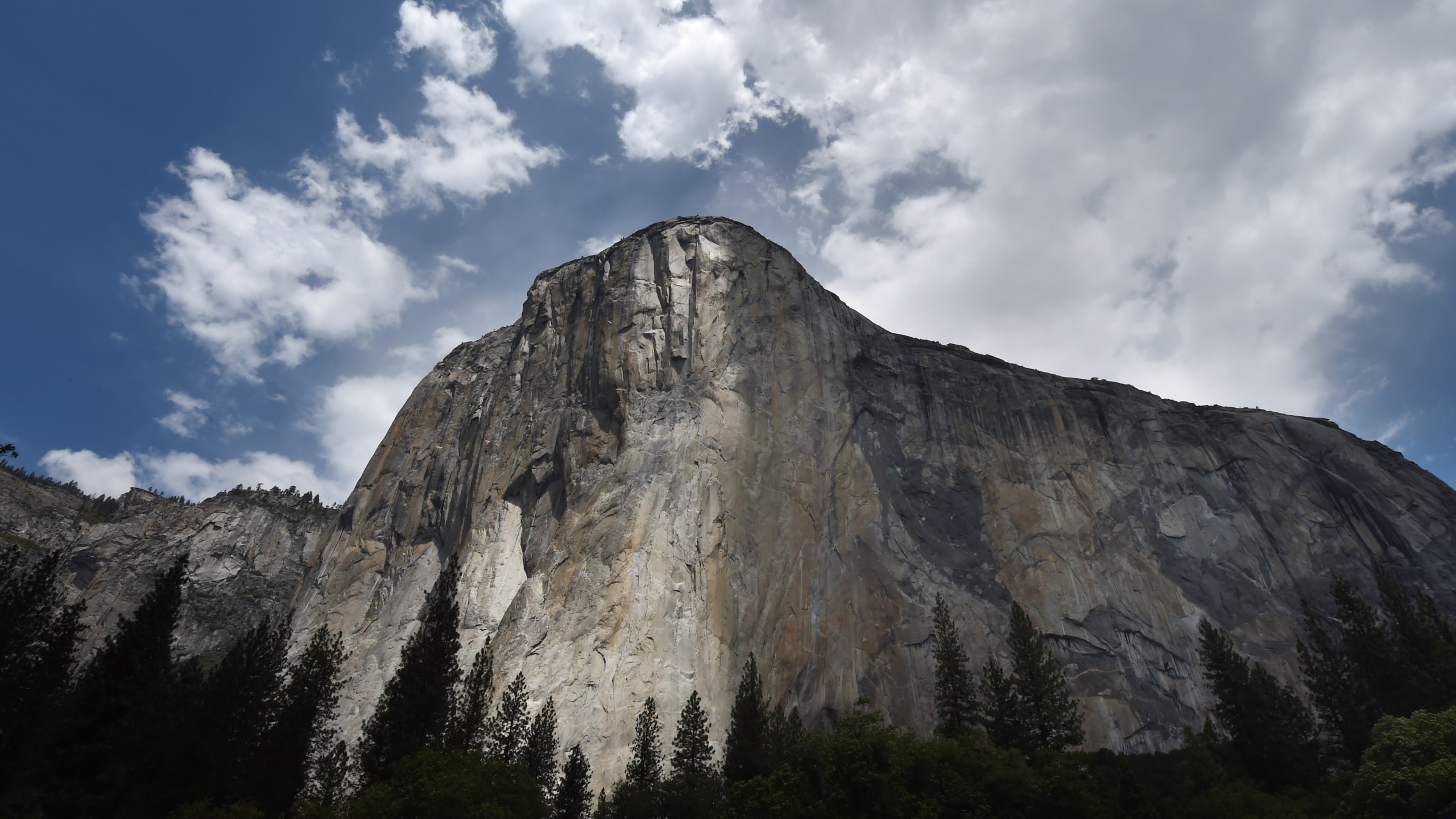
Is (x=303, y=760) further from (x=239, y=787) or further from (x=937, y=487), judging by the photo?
(x=937, y=487)

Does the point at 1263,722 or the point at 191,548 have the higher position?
the point at 191,548

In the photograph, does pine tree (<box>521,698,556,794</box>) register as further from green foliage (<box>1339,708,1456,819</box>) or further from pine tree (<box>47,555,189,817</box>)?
green foliage (<box>1339,708,1456,819</box>)

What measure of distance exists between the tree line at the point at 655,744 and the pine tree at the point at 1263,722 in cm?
11

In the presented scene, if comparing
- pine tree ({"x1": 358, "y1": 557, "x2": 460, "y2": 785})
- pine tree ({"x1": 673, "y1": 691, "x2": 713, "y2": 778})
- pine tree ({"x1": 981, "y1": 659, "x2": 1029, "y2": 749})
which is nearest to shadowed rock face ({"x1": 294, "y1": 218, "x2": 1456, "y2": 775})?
pine tree ({"x1": 673, "y1": 691, "x2": 713, "y2": 778})

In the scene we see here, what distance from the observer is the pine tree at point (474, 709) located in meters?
31.0

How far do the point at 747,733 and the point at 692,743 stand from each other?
2.53 metres

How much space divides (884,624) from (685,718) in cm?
1842

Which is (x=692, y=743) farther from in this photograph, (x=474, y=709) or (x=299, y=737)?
(x=299, y=737)

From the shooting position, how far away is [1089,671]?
50688 millimetres

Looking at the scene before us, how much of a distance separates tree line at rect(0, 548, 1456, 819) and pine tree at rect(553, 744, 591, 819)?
11cm

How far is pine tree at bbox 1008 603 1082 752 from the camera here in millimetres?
39812

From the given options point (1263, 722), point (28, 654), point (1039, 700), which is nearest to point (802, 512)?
point (1039, 700)

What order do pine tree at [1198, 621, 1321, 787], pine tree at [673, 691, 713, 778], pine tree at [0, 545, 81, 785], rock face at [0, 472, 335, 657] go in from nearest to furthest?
pine tree at [0, 545, 81, 785] → pine tree at [673, 691, 713, 778] → pine tree at [1198, 621, 1321, 787] → rock face at [0, 472, 335, 657]

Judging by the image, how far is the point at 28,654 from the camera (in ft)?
93.3
